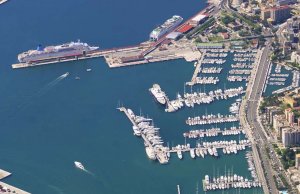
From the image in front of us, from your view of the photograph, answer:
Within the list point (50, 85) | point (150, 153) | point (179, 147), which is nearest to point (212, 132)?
point (179, 147)

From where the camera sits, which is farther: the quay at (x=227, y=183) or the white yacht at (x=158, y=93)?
the white yacht at (x=158, y=93)

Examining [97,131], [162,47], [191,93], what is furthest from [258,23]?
[97,131]

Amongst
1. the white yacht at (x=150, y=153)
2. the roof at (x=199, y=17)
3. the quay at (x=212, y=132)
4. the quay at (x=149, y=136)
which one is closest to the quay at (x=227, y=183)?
the quay at (x=149, y=136)

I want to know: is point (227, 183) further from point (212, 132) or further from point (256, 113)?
point (256, 113)

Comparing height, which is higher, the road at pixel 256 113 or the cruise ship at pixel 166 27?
the cruise ship at pixel 166 27

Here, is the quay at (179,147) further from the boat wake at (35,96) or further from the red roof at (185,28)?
the red roof at (185,28)

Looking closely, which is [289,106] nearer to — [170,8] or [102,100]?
[102,100]
